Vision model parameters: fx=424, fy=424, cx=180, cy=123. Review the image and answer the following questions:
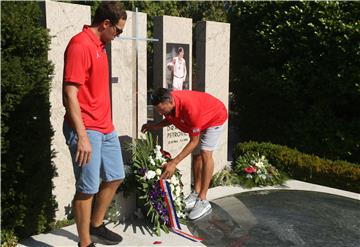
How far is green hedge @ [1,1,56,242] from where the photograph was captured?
3617mm

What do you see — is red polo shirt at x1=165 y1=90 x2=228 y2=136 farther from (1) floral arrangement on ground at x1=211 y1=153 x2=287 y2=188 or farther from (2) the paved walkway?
(1) floral arrangement on ground at x1=211 y1=153 x2=287 y2=188

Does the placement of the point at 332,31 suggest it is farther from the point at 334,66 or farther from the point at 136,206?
the point at 136,206

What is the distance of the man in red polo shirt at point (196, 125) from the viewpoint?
445 cm

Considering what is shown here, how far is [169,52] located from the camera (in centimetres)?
580

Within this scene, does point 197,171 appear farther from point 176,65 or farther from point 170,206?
point 176,65

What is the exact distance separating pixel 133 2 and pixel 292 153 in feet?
38.7

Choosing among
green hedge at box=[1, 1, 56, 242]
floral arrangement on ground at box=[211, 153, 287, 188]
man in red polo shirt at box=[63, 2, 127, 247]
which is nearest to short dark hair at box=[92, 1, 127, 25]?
man in red polo shirt at box=[63, 2, 127, 247]

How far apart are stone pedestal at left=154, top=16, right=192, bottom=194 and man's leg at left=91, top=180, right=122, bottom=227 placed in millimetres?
1953

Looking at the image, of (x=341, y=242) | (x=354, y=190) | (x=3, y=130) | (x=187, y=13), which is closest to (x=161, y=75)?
(x=3, y=130)

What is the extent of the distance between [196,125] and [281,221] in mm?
1534

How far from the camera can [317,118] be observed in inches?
320

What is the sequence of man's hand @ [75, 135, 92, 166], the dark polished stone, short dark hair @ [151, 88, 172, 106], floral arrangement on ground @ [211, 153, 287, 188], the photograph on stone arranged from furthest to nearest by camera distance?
floral arrangement on ground @ [211, 153, 287, 188] < the photograph on stone < short dark hair @ [151, 88, 172, 106] < the dark polished stone < man's hand @ [75, 135, 92, 166]

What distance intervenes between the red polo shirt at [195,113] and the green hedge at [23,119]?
54.0 inches

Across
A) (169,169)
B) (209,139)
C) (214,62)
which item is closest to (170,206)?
(169,169)
